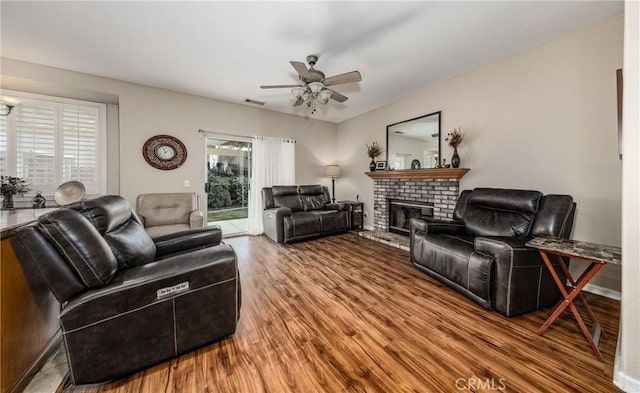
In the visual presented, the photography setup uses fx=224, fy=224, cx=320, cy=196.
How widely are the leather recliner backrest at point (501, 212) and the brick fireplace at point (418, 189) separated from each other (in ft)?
2.28

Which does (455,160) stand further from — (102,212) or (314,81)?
(102,212)

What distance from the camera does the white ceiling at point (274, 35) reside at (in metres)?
2.07

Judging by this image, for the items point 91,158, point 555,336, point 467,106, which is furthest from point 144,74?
point 555,336

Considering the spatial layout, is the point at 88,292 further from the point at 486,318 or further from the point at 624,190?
the point at 624,190

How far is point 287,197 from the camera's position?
478 cm

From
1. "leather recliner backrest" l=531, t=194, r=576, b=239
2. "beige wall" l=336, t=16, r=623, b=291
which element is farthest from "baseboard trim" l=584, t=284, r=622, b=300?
"leather recliner backrest" l=531, t=194, r=576, b=239

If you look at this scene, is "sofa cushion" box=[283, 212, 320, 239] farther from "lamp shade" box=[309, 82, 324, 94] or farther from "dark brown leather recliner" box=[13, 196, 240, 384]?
"dark brown leather recliner" box=[13, 196, 240, 384]

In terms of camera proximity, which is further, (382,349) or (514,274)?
(514,274)

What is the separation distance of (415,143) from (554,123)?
183cm

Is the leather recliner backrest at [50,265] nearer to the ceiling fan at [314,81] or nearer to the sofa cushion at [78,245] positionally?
the sofa cushion at [78,245]

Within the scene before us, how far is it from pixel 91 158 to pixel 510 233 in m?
5.92

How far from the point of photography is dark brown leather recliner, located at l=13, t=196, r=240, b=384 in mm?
1155

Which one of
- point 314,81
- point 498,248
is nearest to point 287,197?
point 314,81

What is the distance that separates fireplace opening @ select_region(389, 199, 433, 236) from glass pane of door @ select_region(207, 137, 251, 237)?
313cm
